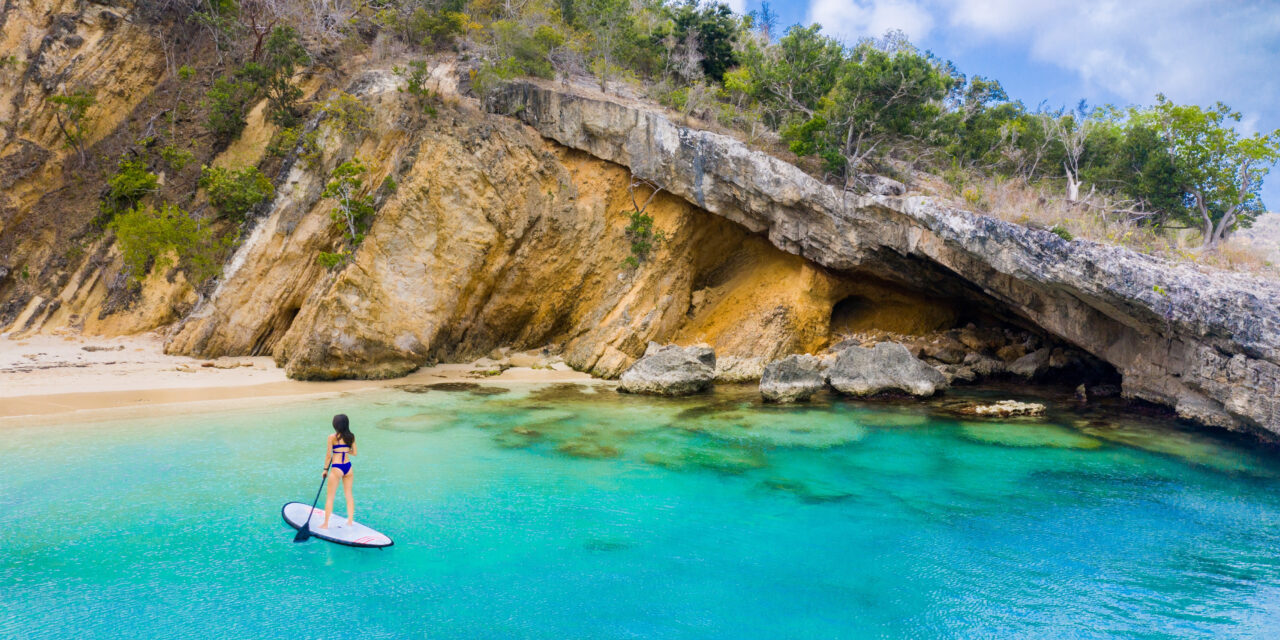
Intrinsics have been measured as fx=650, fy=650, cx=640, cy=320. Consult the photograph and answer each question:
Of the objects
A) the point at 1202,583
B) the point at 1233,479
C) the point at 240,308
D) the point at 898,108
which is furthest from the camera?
the point at 898,108

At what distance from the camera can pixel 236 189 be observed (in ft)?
64.4

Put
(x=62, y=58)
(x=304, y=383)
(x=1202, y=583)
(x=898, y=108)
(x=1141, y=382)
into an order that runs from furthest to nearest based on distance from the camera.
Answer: (x=62, y=58)
(x=898, y=108)
(x=304, y=383)
(x=1141, y=382)
(x=1202, y=583)

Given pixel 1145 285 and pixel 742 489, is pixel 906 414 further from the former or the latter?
pixel 742 489

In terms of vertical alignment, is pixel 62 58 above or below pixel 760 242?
above

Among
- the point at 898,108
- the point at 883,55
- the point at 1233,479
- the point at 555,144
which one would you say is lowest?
the point at 1233,479

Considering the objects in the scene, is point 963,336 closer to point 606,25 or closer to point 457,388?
point 457,388

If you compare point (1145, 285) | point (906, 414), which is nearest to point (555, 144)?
point (906, 414)

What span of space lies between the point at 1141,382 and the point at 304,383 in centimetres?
2060

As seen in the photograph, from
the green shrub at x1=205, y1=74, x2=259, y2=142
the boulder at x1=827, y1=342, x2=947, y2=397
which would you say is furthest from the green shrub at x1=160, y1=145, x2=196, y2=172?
the boulder at x1=827, y1=342, x2=947, y2=397

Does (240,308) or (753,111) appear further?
(753,111)

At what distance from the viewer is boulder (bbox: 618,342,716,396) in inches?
685

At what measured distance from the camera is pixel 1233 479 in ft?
36.9

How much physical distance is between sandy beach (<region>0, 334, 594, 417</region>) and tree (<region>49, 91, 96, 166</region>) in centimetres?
692

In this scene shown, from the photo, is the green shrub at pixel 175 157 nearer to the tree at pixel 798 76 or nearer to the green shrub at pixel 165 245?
the green shrub at pixel 165 245
